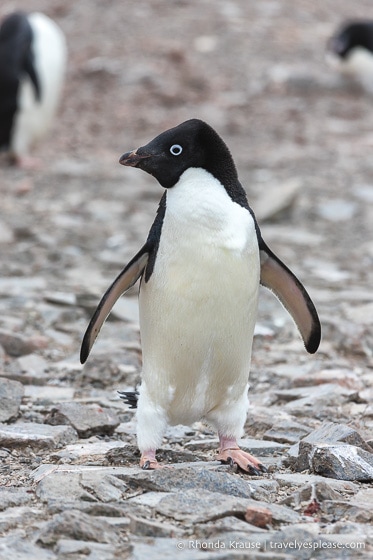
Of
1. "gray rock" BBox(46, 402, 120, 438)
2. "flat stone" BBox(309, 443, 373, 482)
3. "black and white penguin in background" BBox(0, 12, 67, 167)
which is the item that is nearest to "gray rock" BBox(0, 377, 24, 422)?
"gray rock" BBox(46, 402, 120, 438)

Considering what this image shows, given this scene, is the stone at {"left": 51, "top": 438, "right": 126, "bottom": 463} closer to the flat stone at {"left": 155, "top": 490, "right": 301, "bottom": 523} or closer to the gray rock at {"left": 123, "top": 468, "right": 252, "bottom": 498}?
the gray rock at {"left": 123, "top": 468, "right": 252, "bottom": 498}

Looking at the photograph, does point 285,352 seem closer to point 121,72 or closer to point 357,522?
point 357,522

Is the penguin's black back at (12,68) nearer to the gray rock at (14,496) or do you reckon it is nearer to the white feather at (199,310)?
the white feather at (199,310)

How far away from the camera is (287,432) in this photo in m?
4.19

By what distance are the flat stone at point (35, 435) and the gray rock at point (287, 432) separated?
77 cm

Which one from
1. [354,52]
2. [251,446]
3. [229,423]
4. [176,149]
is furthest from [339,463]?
[354,52]

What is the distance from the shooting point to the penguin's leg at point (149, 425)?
143 inches

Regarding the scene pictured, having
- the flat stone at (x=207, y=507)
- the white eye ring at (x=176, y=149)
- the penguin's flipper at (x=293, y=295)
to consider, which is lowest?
the flat stone at (x=207, y=507)

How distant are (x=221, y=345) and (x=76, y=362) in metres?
1.93

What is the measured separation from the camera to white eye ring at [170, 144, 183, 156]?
362 cm

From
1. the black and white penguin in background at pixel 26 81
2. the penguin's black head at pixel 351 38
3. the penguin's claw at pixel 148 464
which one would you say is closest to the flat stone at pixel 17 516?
the penguin's claw at pixel 148 464

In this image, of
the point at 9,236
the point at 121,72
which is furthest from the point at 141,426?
the point at 121,72

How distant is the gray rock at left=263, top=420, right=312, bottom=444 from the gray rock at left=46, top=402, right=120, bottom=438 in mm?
615

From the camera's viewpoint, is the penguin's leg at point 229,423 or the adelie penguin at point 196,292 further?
the penguin's leg at point 229,423
